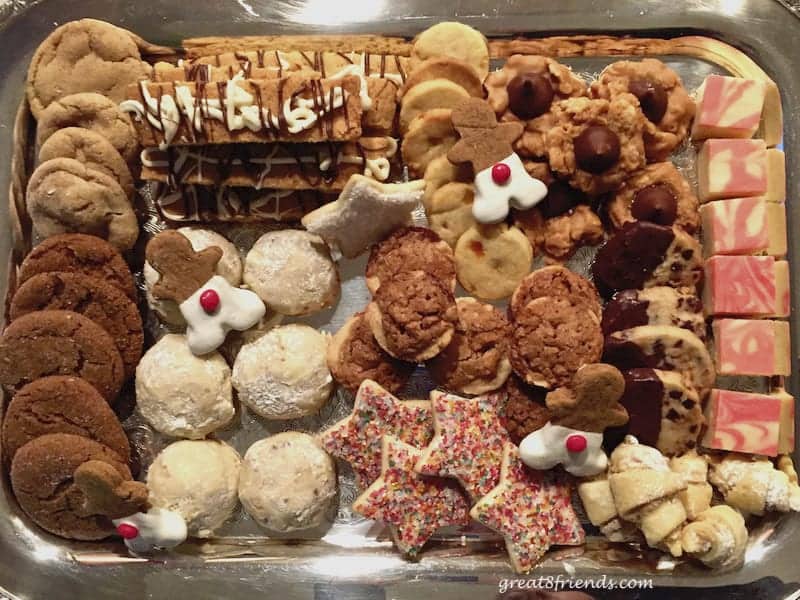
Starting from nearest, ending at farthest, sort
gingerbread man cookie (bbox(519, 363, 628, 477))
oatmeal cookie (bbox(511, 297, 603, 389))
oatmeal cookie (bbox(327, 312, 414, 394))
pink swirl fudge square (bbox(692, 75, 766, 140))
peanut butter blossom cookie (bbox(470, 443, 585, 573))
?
gingerbread man cookie (bbox(519, 363, 628, 477)) → oatmeal cookie (bbox(511, 297, 603, 389)) → peanut butter blossom cookie (bbox(470, 443, 585, 573)) → oatmeal cookie (bbox(327, 312, 414, 394)) → pink swirl fudge square (bbox(692, 75, 766, 140))

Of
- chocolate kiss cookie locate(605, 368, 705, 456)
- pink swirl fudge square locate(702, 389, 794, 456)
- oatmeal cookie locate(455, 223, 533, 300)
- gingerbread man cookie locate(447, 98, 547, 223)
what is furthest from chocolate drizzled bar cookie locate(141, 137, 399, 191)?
pink swirl fudge square locate(702, 389, 794, 456)

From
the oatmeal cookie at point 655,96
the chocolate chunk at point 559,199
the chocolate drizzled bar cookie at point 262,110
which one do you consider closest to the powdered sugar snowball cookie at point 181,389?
the chocolate drizzled bar cookie at point 262,110

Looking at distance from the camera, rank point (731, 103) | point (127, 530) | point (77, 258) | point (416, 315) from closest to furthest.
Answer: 1. point (416, 315)
2. point (127, 530)
3. point (77, 258)
4. point (731, 103)

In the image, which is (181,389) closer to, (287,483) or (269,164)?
(287,483)

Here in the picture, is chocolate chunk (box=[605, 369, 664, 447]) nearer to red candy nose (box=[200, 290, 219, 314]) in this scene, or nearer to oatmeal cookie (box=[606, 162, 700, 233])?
oatmeal cookie (box=[606, 162, 700, 233])

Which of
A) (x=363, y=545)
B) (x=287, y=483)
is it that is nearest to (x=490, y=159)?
(x=287, y=483)

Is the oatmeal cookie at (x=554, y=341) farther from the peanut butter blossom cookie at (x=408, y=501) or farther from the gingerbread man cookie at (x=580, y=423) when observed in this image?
the peanut butter blossom cookie at (x=408, y=501)
